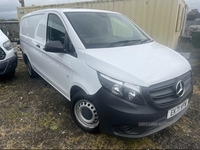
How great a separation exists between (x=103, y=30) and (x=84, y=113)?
4.72ft

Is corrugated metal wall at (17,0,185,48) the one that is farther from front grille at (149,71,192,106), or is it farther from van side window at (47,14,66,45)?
front grille at (149,71,192,106)

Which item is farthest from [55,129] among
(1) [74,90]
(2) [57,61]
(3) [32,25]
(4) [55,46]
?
(3) [32,25]

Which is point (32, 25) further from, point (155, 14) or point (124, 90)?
point (155, 14)

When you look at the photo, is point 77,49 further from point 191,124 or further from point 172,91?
point 191,124

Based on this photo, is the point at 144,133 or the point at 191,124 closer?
the point at 144,133

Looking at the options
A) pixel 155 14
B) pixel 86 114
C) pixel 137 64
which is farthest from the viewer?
pixel 155 14

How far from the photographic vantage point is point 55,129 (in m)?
2.66

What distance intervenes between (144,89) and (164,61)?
67cm

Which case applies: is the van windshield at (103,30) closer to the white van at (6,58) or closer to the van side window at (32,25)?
the van side window at (32,25)

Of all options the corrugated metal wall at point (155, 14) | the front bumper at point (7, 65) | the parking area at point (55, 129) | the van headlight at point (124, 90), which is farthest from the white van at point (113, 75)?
the corrugated metal wall at point (155, 14)

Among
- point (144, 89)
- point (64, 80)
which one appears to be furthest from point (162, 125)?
point (64, 80)

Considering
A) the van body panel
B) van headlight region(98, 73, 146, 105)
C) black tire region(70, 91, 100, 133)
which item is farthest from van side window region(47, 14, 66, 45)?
van headlight region(98, 73, 146, 105)

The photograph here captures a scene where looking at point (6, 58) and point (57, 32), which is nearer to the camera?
point (57, 32)

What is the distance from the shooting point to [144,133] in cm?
200
